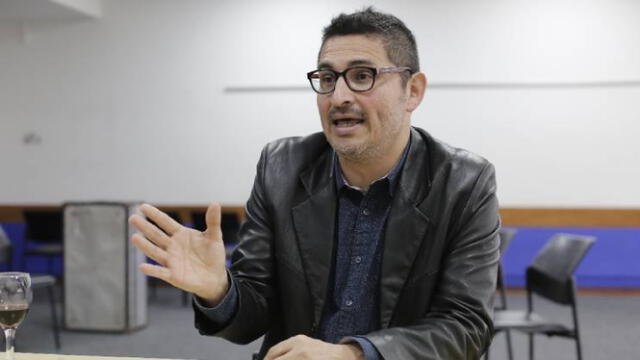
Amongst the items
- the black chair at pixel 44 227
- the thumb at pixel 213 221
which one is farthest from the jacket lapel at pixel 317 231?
the black chair at pixel 44 227

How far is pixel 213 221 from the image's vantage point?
1.36m

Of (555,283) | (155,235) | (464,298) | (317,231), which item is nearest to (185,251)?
(155,235)

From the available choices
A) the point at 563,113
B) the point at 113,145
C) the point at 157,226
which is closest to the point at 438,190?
the point at 157,226

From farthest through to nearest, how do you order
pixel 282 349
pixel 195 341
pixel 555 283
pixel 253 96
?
pixel 253 96 → pixel 195 341 → pixel 555 283 → pixel 282 349

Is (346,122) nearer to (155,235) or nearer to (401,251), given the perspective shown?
(401,251)

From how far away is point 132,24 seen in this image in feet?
25.3

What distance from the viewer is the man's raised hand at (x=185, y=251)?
4.39 feet

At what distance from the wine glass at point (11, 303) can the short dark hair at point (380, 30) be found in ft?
2.93

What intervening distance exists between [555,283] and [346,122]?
2.14 m

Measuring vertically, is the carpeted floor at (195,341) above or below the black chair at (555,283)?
below

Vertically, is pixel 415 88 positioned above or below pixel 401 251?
above

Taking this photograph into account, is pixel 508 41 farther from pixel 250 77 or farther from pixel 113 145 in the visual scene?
pixel 113 145

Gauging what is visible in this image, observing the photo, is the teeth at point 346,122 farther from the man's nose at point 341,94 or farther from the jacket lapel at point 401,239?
the jacket lapel at point 401,239

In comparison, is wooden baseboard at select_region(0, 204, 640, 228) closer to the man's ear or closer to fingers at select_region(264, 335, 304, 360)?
the man's ear
